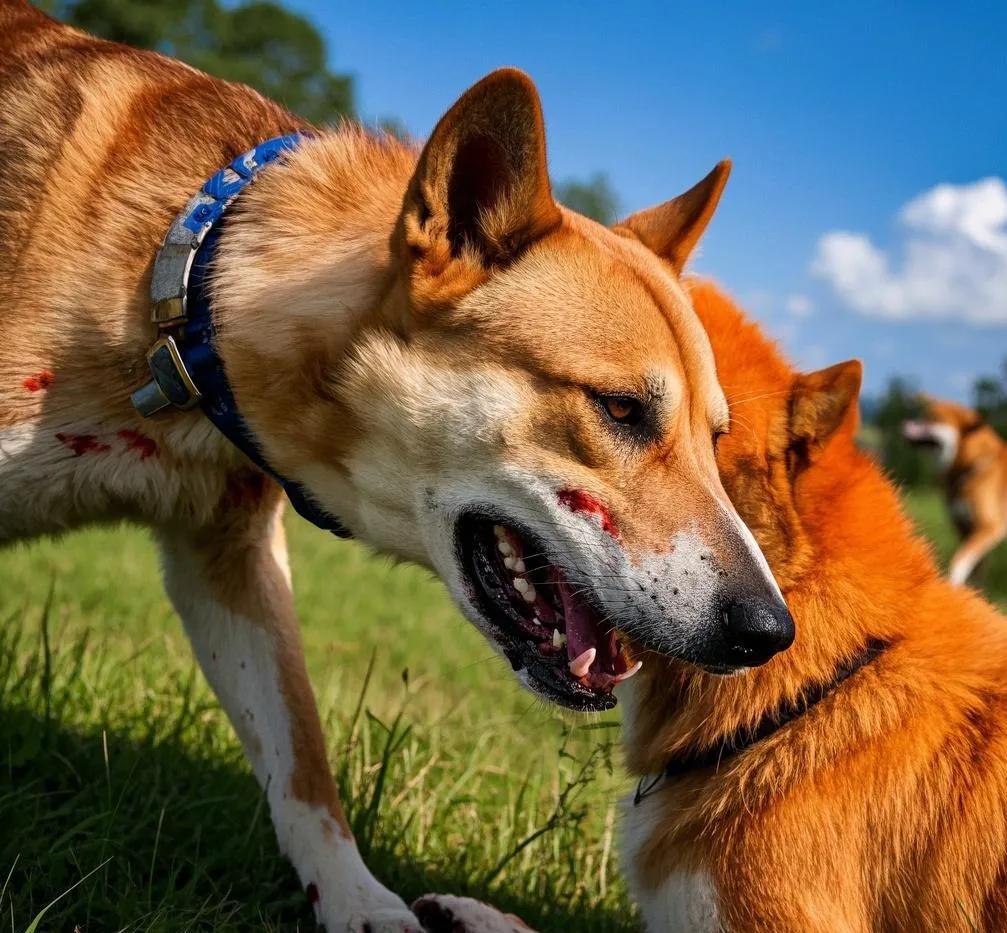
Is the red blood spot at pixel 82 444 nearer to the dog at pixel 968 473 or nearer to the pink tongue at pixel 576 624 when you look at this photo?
the pink tongue at pixel 576 624

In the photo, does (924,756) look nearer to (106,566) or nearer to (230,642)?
(230,642)

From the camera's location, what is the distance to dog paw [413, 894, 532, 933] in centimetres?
267

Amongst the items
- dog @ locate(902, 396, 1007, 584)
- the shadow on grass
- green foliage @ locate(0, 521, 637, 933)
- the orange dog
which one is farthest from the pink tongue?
dog @ locate(902, 396, 1007, 584)

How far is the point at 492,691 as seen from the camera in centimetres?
598

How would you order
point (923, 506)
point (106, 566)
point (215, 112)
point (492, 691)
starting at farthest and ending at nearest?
point (923, 506) < point (106, 566) < point (492, 691) < point (215, 112)

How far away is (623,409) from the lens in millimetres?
2484

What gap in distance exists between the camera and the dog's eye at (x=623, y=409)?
8.11 feet

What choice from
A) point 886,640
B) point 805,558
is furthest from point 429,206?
point 886,640

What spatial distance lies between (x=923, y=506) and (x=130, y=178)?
2154cm

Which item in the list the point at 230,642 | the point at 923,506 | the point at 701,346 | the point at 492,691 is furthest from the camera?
the point at 923,506

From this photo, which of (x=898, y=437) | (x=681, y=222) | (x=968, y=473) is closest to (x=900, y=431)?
(x=898, y=437)

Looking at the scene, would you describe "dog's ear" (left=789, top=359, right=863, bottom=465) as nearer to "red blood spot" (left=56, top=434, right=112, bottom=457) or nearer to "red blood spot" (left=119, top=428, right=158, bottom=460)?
"red blood spot" (left=119, top=428, right=158, bottom=460)

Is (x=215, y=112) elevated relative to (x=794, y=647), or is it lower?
elevated

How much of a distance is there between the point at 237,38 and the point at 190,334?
161 ft
